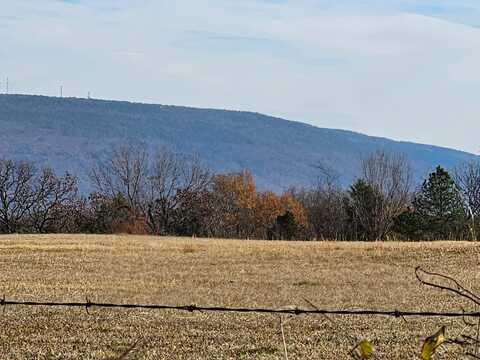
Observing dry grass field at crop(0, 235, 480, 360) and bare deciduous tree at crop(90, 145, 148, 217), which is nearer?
dry grass field at crop(0, 235, 480, 360)

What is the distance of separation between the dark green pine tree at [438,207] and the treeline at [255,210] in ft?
0.19

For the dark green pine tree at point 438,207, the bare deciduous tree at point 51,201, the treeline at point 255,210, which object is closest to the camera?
the dark green pine tree at point 438,207

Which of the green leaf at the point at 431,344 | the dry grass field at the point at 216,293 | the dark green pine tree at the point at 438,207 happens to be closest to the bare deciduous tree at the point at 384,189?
the dark green pine tree at the point at 438,207

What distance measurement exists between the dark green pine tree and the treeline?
6 centimetres

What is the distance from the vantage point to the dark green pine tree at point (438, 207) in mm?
60062

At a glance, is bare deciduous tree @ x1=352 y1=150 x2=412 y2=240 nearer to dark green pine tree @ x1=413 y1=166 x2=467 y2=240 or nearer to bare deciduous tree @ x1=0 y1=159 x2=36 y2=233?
dark green pine tree @ x1=413 y1=166 x2=467 y2=240

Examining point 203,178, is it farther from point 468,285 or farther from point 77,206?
point 468,285

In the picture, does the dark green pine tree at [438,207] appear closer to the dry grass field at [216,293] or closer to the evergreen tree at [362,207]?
the evergreen tree at [362,207]

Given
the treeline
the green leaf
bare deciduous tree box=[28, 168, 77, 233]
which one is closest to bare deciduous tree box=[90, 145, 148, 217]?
the treeline

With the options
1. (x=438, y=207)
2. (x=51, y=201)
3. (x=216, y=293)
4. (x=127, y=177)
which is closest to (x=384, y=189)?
(x=438, y=207)

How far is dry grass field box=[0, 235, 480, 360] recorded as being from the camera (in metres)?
10.7

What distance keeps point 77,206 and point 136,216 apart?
4318 millimetres

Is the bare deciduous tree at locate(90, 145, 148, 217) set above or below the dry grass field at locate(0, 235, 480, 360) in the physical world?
above

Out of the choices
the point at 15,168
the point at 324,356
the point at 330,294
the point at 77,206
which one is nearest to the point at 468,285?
the point at 330,294
